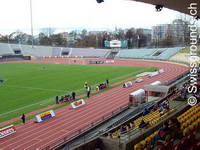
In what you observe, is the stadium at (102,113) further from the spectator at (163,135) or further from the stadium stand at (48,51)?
the stadium stand at (48,51)

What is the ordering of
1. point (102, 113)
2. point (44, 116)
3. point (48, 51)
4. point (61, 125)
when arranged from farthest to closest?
1. point (48, 51)
2. point (102, 113)
3. point (44, 116)
4. point (61, 125)

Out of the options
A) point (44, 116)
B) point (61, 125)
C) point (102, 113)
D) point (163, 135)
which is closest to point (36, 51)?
point (102, 113)

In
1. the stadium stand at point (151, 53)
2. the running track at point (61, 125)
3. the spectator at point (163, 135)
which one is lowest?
the running track at point (61, 125)

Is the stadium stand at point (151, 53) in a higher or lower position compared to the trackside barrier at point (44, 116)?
higher

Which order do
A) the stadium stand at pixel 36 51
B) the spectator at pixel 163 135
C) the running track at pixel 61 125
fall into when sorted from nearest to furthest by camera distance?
the spectator at pixel 163 135, the running track at pixel 61 125, the stadium stand at pixel 36 51

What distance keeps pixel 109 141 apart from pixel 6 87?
21.9 meters

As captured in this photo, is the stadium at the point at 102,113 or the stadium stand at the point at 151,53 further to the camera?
the stadium stand at the point at 151,53

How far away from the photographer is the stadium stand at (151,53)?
199 feet

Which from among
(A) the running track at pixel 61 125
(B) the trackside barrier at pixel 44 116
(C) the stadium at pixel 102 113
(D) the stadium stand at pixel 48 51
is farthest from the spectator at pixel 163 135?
(D) the stadium stand at pixel 48 51

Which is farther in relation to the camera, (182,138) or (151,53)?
(151,53)

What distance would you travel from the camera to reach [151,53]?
66188 millimetres

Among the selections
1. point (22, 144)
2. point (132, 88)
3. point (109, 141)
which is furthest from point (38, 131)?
point (132, 88)

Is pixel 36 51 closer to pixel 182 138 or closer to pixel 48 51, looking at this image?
pixel 48 51

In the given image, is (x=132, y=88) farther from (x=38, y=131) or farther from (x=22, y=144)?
(x=22, y=144)
